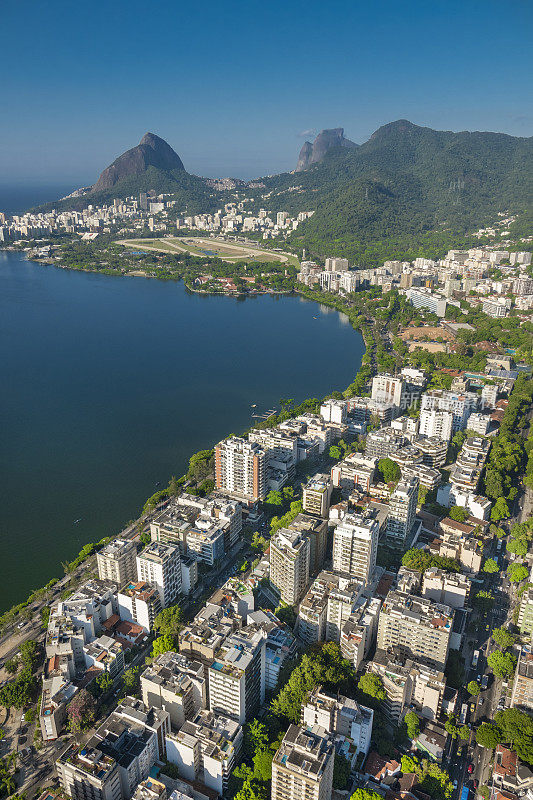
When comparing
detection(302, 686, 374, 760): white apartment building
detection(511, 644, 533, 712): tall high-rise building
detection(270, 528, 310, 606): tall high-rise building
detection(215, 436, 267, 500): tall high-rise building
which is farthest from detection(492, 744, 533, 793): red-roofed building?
detection(215, 436, 267, 500): tall high-rise building

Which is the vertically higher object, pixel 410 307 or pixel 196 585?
pixel 410 307

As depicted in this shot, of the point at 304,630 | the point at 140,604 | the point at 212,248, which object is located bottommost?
the point at 304,630

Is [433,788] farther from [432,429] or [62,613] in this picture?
[432,429]

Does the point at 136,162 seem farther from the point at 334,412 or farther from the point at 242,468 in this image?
the point at 242,468

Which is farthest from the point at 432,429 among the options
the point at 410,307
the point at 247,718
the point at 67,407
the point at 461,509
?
the point at 410,307

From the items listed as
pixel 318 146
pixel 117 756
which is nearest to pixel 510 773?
pixel 117 756

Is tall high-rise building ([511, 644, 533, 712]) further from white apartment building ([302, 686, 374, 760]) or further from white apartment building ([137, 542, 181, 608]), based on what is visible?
white apartment building ([137, 542, 181, 608])

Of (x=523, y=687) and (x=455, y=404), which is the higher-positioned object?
(x=455, y=404)
